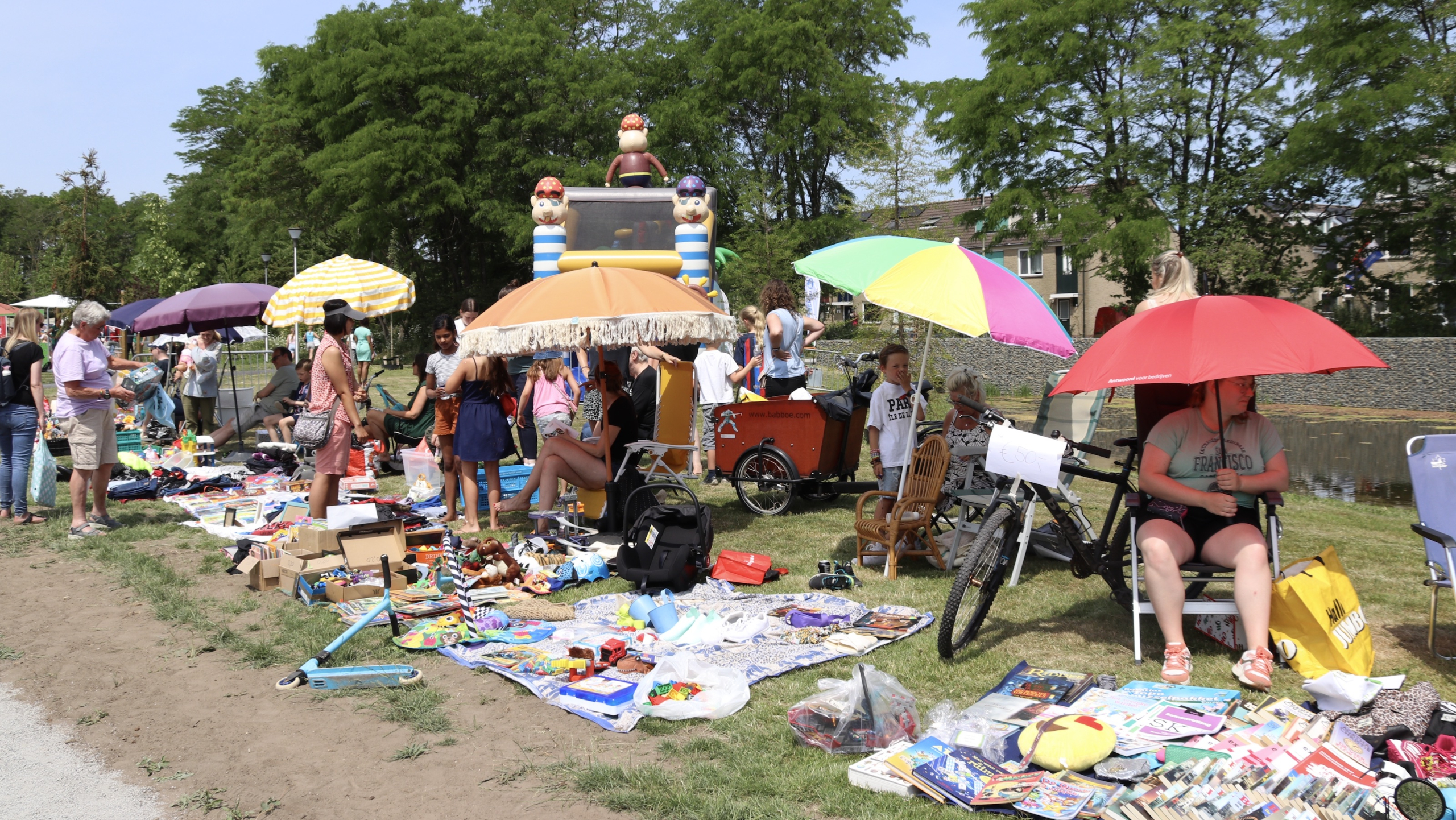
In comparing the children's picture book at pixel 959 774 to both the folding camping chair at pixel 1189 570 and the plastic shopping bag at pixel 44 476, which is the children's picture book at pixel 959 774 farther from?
the plastic shopping bag at pixel 44 476

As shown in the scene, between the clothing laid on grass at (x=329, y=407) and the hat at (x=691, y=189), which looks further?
the hat at (x=691, y=189)

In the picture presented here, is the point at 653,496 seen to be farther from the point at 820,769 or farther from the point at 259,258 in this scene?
the point at 259,258

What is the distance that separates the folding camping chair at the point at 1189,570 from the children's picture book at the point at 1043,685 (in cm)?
58

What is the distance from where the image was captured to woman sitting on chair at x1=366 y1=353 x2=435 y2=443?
38.0 feet

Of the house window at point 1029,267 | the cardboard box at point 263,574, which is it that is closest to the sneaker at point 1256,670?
the cardboard box at point 263,574

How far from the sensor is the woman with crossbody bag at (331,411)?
775cm

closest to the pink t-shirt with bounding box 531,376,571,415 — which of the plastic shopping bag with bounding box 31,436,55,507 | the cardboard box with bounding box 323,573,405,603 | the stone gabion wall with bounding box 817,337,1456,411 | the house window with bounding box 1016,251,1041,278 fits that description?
the cardboard box with bounding box 323,573,405,603

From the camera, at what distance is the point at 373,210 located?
1448 inches

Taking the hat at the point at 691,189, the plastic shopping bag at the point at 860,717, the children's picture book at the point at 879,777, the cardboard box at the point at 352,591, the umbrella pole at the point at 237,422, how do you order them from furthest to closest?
the umbrella pole at the point at 237,422
the hat at the point at 691,189
the cardboard box at the point at 352,591
the plastic shopping bag at the point at 860,717
the children's picture book at the point at 879,777

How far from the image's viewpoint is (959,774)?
3570 millimetres

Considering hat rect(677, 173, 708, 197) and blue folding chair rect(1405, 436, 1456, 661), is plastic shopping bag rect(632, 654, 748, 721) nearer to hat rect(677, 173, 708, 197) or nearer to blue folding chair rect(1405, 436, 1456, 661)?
blue folding chair rect(1405, 436, 1456, 661)

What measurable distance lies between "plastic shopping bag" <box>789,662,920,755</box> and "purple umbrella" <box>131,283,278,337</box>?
11.7 meters

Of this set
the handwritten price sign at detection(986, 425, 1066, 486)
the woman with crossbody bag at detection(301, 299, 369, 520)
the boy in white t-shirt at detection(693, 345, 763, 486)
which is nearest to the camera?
the handwritten price sign at detection(986, 425, 1066, 486)

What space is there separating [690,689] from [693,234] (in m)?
7.81
